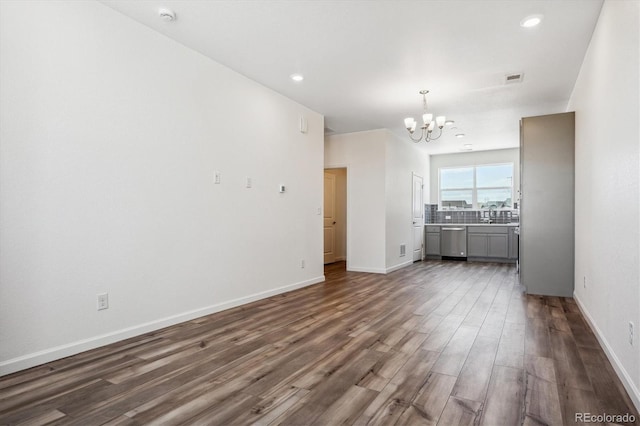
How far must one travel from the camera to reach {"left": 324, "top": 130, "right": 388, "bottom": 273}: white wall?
21.2 ft

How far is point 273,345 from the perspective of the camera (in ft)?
9.00

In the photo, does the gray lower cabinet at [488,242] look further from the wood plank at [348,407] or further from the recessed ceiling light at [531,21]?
the wood plank at [348,407]

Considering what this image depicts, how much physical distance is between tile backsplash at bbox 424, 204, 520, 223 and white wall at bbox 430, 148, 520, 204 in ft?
1.09

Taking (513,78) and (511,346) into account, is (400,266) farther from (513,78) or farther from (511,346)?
(511,346)

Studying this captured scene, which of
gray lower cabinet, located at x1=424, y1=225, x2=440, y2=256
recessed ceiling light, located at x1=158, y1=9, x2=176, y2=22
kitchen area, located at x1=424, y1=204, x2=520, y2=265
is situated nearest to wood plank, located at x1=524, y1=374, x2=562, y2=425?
recessed ceiling light, located at x1=158, y1=9, x2=176, y2=22

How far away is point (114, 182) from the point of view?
2.83 metres

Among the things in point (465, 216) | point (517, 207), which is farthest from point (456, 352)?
point (465, 216)

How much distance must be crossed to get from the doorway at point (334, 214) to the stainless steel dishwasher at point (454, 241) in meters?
2.46

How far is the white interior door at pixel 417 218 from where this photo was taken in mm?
8016

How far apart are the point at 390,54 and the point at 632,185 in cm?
242

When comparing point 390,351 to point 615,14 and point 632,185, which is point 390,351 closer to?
point 632,185

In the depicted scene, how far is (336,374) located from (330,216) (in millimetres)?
5876

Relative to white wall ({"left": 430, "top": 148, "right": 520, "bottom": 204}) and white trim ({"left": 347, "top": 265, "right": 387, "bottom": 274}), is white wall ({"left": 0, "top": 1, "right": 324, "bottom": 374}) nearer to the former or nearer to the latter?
white trim ({"left": 347, "top": 265, "right": 387, "bottom": 274})

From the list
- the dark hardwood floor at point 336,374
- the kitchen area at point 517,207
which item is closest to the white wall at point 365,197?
the kitchen area at point 517,207
